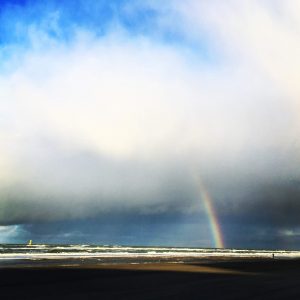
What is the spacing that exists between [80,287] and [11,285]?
4.85 metres

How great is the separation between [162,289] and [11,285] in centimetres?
1037

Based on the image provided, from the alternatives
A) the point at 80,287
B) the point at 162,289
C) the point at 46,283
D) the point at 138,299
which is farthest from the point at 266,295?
the point at 46,283

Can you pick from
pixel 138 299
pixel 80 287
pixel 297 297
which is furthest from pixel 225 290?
pixel 80 287

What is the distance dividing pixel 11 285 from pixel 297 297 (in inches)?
736

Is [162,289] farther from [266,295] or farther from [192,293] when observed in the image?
[266,295]

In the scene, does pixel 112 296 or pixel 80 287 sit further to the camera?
pixel 80 287

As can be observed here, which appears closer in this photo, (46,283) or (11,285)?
(11,285)

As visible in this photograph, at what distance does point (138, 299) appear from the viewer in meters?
21.7

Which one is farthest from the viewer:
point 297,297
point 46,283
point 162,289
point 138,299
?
point 46,283

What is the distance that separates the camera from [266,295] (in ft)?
82.0

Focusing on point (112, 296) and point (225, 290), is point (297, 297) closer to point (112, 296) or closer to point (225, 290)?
point (225, 290)

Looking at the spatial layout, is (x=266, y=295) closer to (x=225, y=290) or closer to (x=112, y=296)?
(x=225, y=290)

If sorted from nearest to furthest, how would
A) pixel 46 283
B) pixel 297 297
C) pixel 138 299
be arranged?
pixel 138 299 < pixel 297 297 < pixel 46 283

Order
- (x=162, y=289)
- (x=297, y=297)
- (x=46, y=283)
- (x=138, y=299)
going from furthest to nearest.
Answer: (x=46, y=283), (x=162, y=289), (x=297, y=297), (x=138, y=299)
